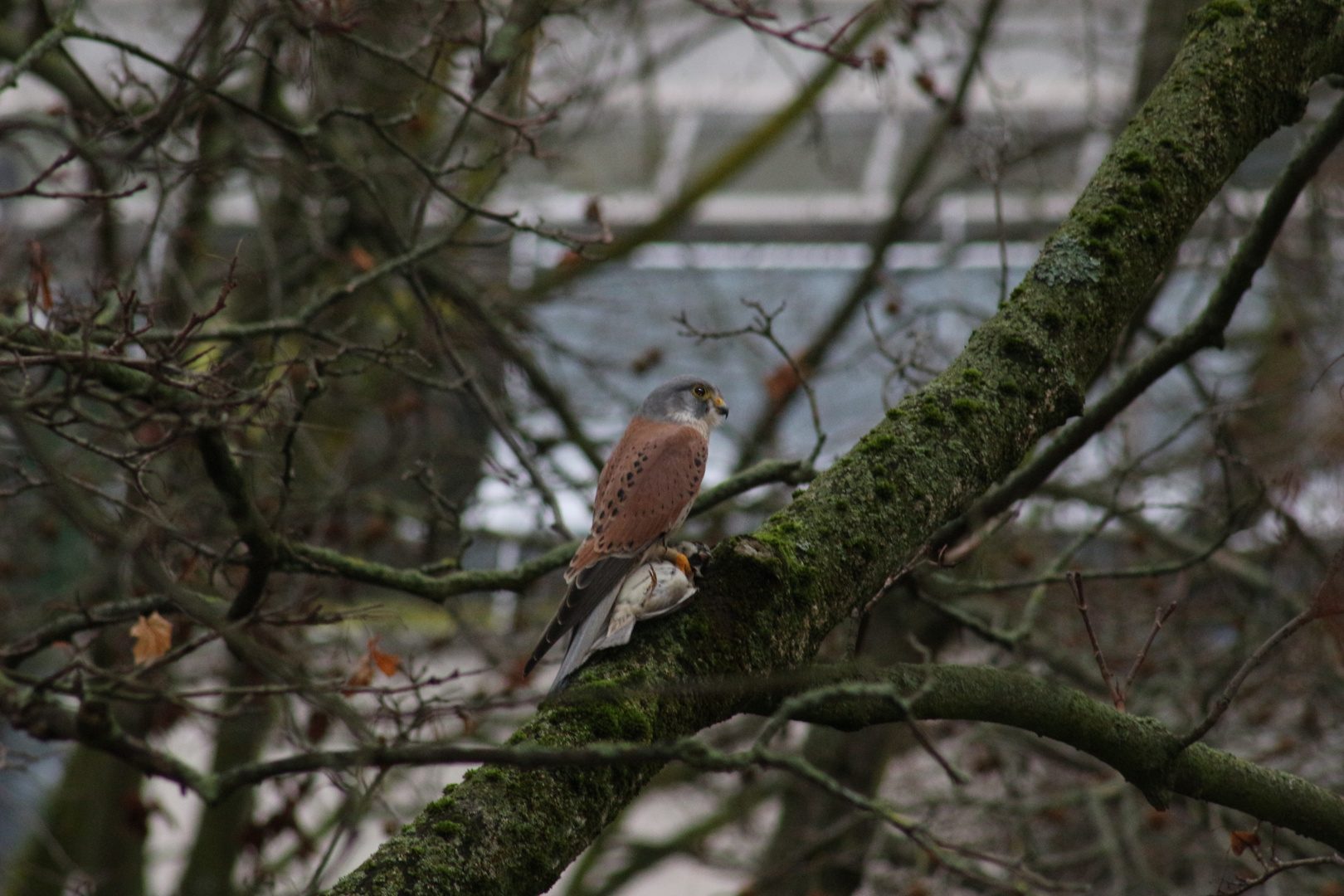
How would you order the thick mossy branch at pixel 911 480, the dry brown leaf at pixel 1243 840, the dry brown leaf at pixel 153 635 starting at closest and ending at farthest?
the thick mossy branch at pixel 911 480
the dry brown leaf at pixel 1243 840
the dry brown leaf at pixel 153 635

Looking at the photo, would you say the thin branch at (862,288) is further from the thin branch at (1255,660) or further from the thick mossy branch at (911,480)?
the thin branch at (1255,660)

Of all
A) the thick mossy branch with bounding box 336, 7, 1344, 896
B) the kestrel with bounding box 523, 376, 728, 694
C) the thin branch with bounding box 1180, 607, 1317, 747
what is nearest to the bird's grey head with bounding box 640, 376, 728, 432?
the kestrel with bounding box 523, 376, 728, 694

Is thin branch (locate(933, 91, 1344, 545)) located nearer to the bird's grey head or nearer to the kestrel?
the kestrel

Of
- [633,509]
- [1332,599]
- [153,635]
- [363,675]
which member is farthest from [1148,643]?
[153,635]

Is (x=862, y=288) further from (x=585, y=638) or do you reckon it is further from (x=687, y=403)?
(x=585, y=638)

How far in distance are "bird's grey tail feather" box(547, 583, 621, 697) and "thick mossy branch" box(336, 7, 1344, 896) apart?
0.14 m

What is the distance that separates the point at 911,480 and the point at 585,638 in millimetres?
750

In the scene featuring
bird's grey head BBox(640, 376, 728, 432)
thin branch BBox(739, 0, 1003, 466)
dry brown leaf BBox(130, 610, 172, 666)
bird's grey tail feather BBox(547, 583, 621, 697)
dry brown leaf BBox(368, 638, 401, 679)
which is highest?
thin branch BBox(739, 0, 1003, 466)

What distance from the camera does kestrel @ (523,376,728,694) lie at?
103 inches

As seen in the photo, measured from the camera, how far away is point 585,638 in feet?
8.07

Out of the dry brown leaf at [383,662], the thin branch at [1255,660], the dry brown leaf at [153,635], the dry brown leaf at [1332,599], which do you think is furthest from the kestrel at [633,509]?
the dry brown leaf at [1332,599]

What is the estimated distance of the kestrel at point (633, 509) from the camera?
261 cm

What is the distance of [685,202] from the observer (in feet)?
23.2

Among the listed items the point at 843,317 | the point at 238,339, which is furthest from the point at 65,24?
the point at 843,317
